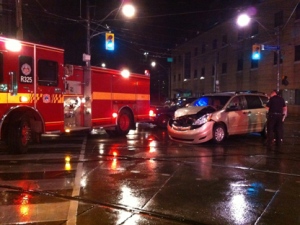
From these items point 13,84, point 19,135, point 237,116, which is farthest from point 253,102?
point 13,84

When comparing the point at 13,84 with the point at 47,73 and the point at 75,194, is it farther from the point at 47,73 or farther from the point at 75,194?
the point at 75,194

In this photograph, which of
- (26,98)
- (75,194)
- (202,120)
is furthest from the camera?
(202,120)

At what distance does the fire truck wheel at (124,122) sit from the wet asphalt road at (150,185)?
3.08 m

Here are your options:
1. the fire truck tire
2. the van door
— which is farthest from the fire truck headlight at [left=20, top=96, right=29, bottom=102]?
the van door

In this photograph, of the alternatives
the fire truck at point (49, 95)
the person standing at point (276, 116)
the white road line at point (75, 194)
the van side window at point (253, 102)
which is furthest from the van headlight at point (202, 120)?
the white road line at point (75, 194)

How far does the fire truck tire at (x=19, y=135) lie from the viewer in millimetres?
9148

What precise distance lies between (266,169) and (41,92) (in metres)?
5.98

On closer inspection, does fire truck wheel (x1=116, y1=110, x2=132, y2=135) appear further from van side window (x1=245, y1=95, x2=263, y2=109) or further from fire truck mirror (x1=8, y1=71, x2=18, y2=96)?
fire truck mirror (x1=8, y1=71, x2=18, y2=96)

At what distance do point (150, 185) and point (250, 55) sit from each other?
124 feet

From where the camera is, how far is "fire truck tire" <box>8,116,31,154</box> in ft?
30.0

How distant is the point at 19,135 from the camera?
30.2 feet

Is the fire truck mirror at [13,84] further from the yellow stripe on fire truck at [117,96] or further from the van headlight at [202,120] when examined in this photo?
the van headlight at [202,120]

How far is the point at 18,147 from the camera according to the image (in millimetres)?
9352

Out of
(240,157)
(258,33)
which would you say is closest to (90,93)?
(240,157)
